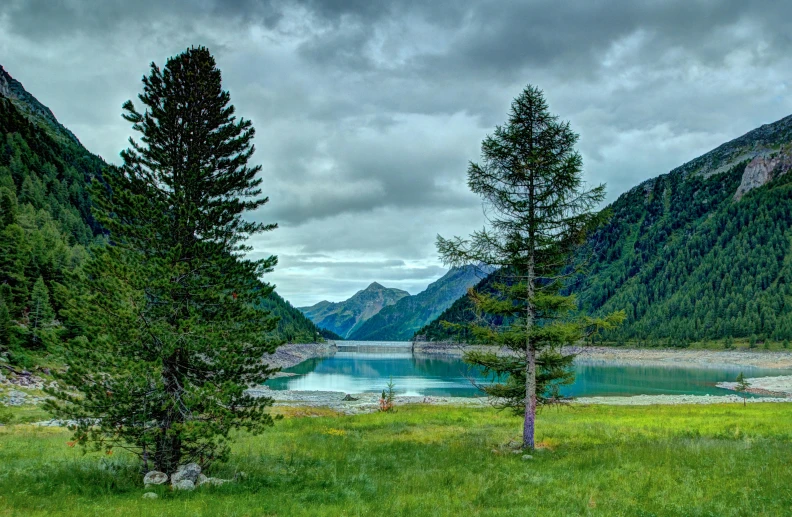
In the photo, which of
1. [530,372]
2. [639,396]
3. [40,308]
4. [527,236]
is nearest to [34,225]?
[40,308]

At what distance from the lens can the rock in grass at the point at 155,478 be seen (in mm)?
13273

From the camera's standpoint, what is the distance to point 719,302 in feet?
648

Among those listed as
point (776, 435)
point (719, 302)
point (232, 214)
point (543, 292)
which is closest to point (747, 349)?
point (719, 302)

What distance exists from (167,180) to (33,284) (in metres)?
58.3

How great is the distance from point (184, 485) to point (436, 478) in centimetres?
703

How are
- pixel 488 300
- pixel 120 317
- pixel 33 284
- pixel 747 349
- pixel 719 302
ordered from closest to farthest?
pixel 120 317 < pixel 488 300 < pixel 33 284 < pixel 747 349 < pixel 719 302

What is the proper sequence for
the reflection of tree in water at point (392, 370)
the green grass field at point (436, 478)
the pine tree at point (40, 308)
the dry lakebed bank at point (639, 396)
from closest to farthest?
the green grass field at point (436, 478)
the pine tree at point (40, 308)
the dry lakebed bank at point (639, 396)
the reflection of tree in water at point (392, 370)

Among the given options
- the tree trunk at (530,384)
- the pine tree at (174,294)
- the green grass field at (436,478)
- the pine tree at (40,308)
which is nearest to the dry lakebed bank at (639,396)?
the tree trunk at (530,384)

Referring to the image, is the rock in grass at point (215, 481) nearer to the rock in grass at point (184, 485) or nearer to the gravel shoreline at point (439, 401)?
the rock in grass at point (184, 485)

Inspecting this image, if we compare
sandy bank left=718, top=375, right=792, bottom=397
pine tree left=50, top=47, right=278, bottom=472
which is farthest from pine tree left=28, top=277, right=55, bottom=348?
sandy bank left=718, top=375, right=792, bottom=397

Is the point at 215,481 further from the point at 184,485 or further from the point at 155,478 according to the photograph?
the point at 155,478

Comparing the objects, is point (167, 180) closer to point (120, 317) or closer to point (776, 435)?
point (120, 317)

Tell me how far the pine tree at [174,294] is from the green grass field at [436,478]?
1.50m

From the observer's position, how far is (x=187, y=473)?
531 inches
